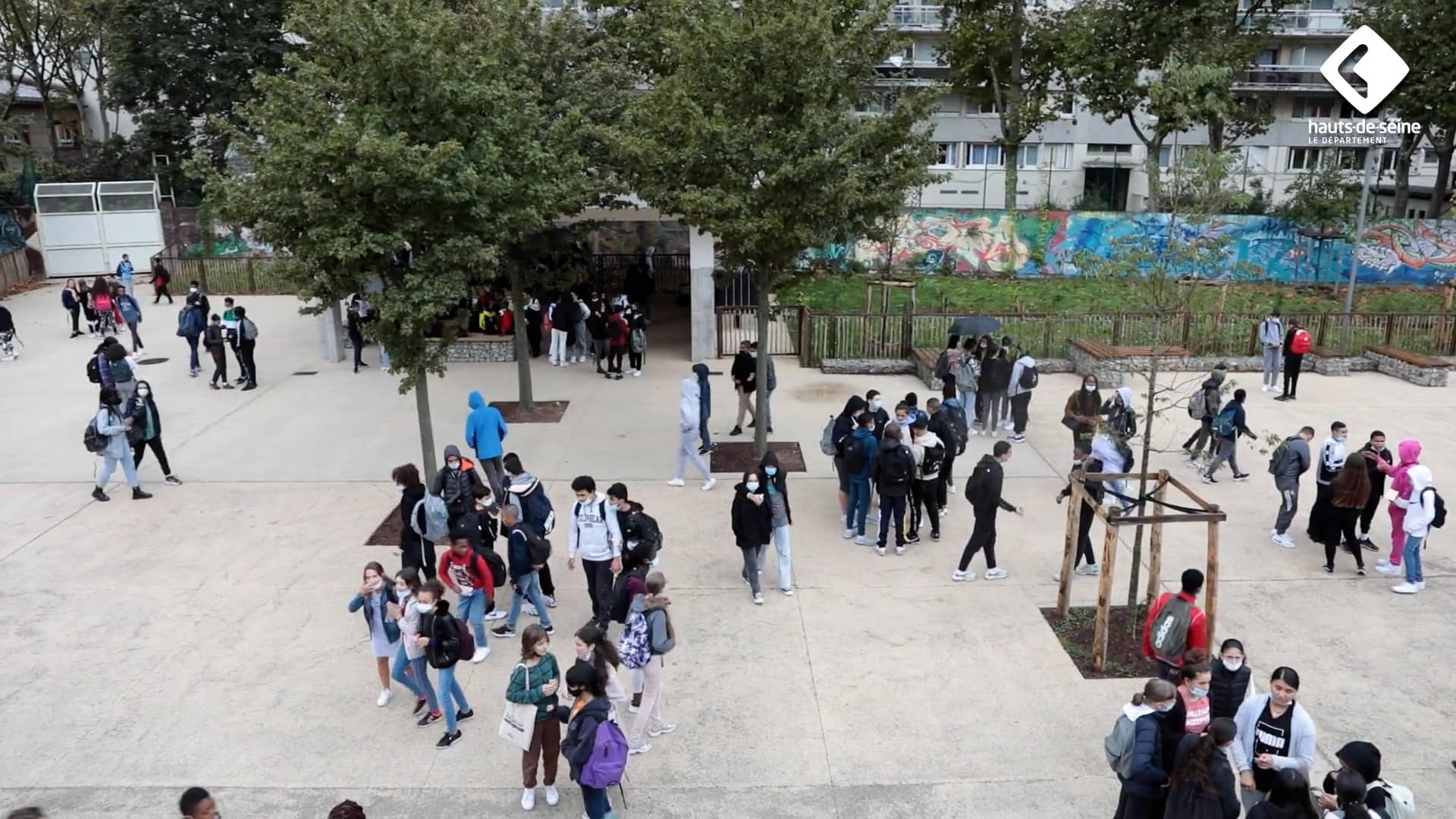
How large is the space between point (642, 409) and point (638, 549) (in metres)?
7.71

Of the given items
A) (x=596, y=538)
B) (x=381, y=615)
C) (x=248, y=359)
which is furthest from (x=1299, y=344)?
(x=248, y=359)

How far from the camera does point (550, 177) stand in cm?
1252

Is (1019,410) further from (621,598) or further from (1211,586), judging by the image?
(621,598)

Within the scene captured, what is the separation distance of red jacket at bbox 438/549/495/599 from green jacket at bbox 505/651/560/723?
1.57m

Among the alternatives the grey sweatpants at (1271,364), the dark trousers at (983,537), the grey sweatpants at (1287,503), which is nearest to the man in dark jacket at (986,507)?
the dark trousers at (983,537)

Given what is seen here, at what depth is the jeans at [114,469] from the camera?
457 inches

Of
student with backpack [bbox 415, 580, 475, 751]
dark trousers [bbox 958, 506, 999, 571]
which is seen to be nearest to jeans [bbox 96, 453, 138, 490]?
student with backpack [bbox 415, 580, 475, 751]

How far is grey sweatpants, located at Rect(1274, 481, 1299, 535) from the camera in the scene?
399 inches

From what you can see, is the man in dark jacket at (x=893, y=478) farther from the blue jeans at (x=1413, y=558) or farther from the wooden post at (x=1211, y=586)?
the blue jeans at (x=1413, y=558)

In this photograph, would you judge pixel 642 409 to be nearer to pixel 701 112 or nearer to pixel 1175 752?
pixel 701 112

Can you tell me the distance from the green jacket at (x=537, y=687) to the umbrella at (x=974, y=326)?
984 centimetres

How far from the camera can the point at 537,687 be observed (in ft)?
19.9

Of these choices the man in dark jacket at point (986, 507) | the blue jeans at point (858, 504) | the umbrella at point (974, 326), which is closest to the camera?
the man in dark jacket at point (986, 507)

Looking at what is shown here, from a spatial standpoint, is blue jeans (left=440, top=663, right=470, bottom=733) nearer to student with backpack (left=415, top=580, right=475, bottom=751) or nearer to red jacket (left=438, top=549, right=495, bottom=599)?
student with backpack (left=415, top=580, right=475, bottom=751)
